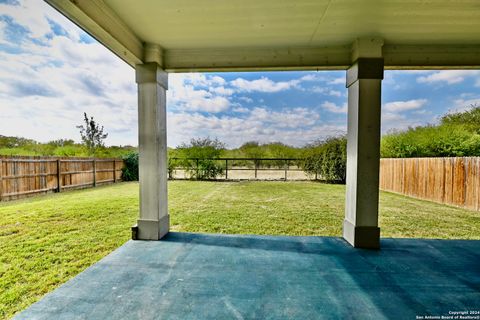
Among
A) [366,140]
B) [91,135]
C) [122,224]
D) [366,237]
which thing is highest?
[91,135]

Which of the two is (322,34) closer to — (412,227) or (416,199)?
(412,227)

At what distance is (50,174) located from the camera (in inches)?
271

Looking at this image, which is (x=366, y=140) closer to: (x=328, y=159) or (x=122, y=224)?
(x=122, y=224)

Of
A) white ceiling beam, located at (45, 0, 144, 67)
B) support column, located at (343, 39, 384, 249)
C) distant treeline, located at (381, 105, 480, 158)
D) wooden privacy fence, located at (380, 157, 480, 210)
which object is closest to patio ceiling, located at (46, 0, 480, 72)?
white ceiling beam, located at (45, 0, 144, 67)

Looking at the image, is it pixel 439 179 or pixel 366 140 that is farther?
pixel 439 179

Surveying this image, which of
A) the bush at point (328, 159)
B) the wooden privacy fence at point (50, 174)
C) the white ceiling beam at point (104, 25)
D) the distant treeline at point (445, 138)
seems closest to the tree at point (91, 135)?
the wooden privacy fence at point (50, 174)

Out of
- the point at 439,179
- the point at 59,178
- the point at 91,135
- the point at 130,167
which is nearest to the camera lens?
the point at 439,179

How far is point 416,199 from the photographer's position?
6.20 m

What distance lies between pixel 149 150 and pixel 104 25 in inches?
55.5

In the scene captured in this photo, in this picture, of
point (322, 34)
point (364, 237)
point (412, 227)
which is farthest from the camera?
point (412, 227)

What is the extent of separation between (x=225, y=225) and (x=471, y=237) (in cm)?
370

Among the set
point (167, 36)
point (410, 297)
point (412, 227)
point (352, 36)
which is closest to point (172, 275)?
point (410, 297)

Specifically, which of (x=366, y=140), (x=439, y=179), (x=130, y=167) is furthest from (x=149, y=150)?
(x=130, y=167)

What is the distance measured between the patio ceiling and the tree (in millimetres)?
11846
